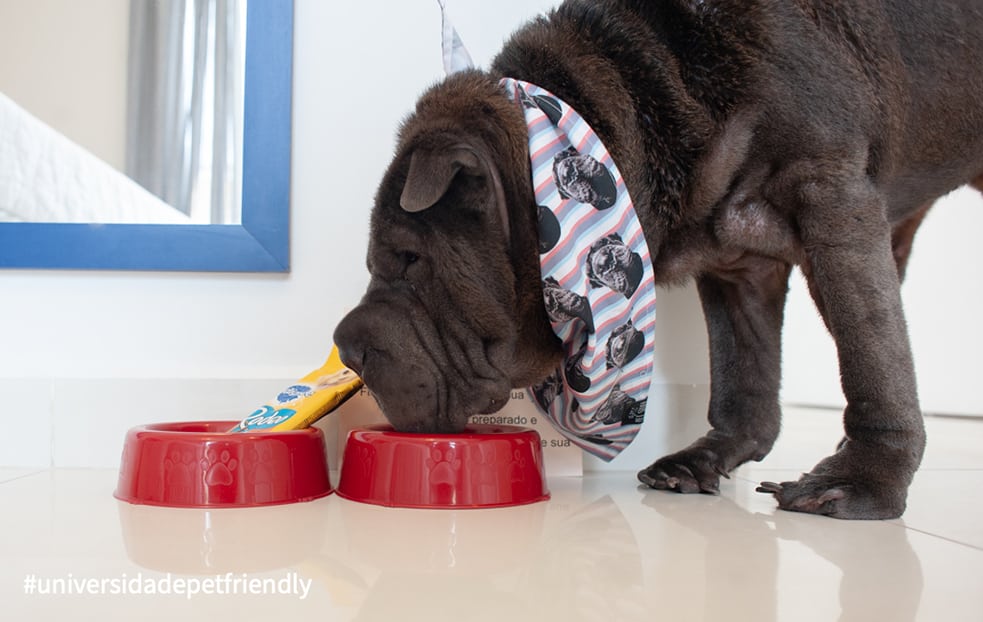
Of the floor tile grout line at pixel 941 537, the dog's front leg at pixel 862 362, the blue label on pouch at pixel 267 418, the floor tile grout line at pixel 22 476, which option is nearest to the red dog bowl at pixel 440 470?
the blue label on pouch at pixel 267 418

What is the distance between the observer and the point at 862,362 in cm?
118

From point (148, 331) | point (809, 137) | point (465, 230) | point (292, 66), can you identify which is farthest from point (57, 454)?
point (809, 137)

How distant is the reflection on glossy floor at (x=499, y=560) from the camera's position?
2.33ft

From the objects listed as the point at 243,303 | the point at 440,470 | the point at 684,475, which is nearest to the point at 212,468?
the point at 440,470

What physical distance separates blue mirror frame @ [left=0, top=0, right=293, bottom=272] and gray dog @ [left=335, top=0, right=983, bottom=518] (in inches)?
18.4

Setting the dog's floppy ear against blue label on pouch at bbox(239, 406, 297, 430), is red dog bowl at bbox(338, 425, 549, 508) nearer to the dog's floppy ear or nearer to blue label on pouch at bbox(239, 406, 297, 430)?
blue label on pouch at bbox(239, 406, 297, 430)

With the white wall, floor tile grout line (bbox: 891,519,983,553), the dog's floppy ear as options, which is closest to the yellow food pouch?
the white wall

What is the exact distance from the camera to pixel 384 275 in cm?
121

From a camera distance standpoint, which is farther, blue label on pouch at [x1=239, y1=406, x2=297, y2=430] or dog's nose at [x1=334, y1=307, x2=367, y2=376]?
blue label on pouch at [x1=239, y1=406, x2=297, y2=430]

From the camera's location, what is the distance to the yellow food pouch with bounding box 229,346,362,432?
132 cm

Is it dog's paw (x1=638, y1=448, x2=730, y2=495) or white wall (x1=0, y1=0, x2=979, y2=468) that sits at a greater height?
white wall (x1=0, y1=0, x2=979, y2=468)

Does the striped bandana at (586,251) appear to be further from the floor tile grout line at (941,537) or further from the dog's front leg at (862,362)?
the floor tile grout line at (941,537)

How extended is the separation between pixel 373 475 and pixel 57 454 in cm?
76

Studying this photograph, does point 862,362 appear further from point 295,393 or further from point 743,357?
point 295,393
